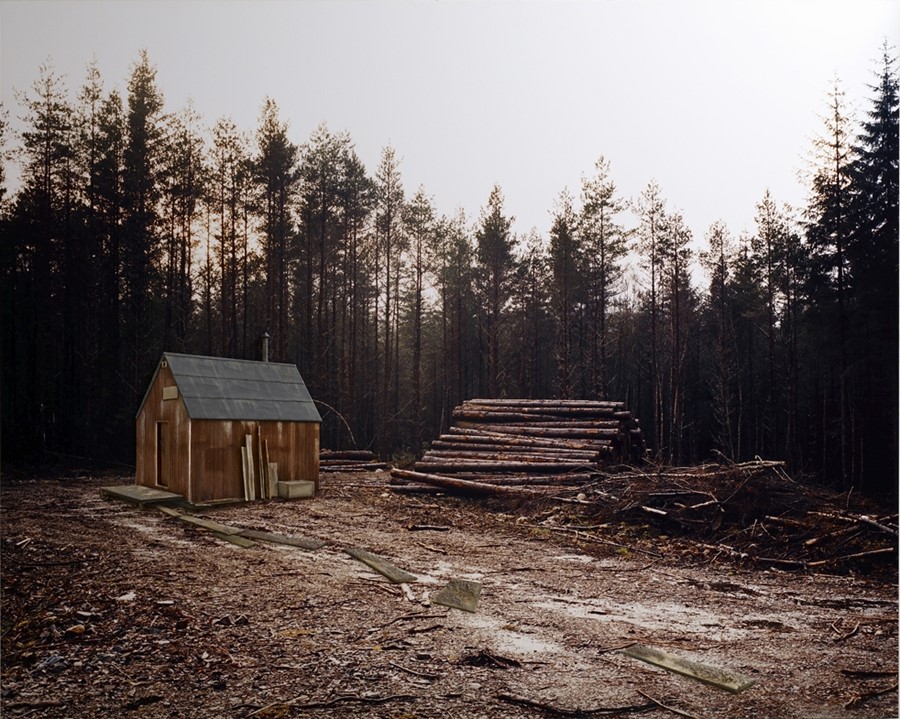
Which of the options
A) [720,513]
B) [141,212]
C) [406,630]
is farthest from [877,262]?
[141,212]

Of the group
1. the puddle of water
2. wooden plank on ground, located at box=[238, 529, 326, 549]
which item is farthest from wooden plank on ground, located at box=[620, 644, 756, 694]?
wooden plank on ground, located at box=[238, 529, 326, 549]

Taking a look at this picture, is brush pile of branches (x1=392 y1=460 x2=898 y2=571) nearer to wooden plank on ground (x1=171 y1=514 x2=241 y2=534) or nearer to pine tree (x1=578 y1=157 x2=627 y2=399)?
pine tree (x1=578 y1=157 x2=627 y2=399)

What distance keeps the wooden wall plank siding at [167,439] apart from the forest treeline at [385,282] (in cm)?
61

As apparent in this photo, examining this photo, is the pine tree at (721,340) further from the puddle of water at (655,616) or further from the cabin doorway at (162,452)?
the cabin doorway at (162,452)

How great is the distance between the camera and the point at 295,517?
9.44 metres

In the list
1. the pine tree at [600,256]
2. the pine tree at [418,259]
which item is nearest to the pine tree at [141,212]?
the pine tree at [418,259]

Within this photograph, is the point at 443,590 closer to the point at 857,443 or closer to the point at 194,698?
the point at 194,698

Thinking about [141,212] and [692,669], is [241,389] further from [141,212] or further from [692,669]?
[692,669]

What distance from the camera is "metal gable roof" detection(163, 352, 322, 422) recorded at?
10148 mm

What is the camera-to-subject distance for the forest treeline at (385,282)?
5.59 metres

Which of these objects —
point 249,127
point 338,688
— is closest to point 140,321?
point 249,127

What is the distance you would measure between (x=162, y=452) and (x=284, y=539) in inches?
166

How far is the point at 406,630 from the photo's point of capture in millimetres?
4641

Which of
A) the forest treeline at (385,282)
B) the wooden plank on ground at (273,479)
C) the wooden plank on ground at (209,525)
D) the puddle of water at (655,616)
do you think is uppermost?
the forest treeline at (385,282)
